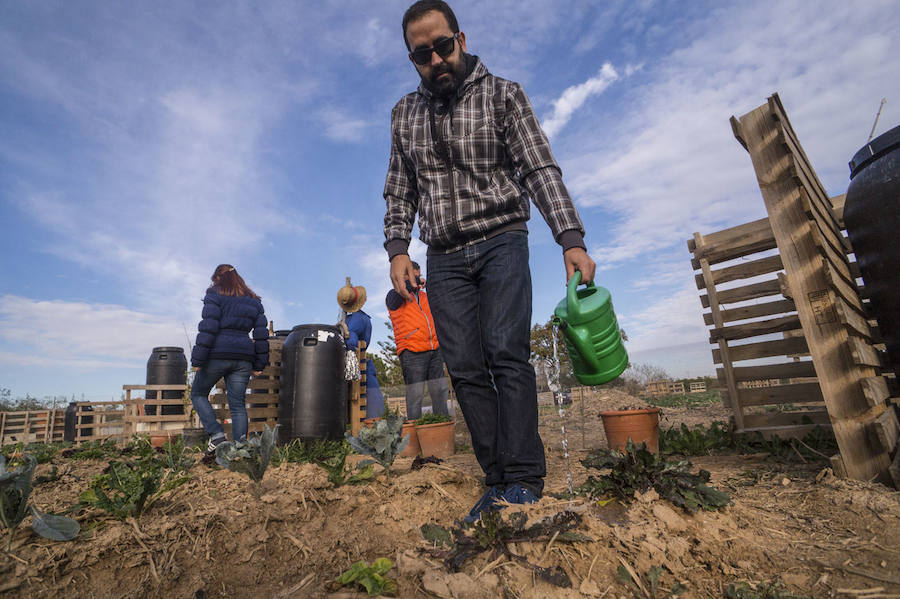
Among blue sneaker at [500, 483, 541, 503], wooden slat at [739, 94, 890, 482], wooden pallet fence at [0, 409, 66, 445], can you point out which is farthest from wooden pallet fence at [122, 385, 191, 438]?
wooden pallet fence at [0, 409, 66, 445]

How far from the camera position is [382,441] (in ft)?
8.66

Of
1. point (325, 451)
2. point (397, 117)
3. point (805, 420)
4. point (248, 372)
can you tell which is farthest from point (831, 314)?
point (248, 372)

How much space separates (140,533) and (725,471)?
306cm

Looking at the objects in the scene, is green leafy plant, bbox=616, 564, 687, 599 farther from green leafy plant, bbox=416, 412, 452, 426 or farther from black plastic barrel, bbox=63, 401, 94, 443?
black plastic barrel, bbox=63, 401, 94, 443

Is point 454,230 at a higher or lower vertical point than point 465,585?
higher

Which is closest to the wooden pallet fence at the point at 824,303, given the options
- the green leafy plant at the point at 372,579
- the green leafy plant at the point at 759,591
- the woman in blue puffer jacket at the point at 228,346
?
the green leafy plant at the point at 759,591

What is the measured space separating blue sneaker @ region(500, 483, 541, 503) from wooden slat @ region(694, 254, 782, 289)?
10.6 ft

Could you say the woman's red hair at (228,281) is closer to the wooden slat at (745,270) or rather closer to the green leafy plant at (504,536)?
the green leafy plant at (504,536)

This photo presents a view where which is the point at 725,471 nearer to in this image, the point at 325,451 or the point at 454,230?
the point at 454,230

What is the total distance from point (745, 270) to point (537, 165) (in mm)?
2851

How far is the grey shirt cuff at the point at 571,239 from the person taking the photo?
208 cm

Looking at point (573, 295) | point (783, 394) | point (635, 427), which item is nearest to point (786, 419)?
point (783, 394)

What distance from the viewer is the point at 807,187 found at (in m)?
2.48

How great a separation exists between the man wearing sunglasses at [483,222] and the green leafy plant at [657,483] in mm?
296
